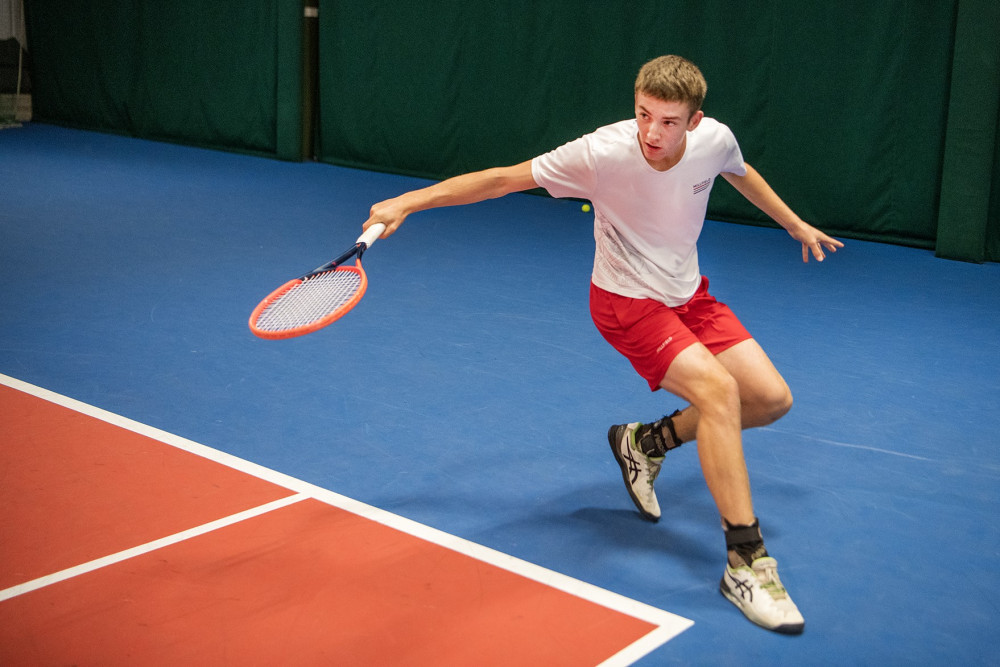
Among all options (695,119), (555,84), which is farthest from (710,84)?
(695,119)

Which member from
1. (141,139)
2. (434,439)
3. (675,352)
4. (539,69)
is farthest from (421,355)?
(141,139)

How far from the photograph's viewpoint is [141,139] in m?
15.0

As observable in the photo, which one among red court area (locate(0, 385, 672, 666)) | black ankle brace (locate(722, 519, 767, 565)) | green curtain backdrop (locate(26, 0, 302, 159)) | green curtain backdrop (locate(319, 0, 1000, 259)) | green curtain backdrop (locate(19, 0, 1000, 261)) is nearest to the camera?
red court area (locate(0, 385, 672, 666))

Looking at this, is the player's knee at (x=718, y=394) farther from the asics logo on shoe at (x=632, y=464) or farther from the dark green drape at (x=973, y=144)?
the dark green drape at (x=973, y=144)

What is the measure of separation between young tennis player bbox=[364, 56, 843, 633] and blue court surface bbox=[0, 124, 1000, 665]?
0.23m

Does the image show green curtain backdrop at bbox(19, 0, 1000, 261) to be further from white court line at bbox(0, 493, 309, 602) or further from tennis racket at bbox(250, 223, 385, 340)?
white court line at bbox(0, 493, 309, 602)

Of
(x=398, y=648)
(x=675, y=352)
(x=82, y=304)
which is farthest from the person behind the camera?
(x=82, y=304)

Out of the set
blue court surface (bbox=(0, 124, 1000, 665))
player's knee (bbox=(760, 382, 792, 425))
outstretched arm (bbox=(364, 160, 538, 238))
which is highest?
outstretched arm (bbox=(364, 160, 538, 238))

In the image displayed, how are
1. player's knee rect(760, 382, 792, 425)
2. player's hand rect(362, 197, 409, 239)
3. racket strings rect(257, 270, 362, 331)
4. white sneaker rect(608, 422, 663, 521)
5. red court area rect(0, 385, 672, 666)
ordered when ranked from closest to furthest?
red court area rect(0, 385, 672, 666)
player's hand rect(362, 197, 409, 239)
racket strings rect(257, 270, 362, 331)
player's knee rect(760, 382, 792, 425)
white sneaker rect(608, 422, 663, 521)

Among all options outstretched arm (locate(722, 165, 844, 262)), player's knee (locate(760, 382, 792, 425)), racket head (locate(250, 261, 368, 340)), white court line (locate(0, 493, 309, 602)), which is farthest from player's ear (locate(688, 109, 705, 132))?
white court line (locate(0, 493, 309, 602))

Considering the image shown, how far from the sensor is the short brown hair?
127 inches

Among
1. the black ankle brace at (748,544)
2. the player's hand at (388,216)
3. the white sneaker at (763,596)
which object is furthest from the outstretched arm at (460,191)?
the white sneaker at (763,596)

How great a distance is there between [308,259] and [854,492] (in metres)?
4.70

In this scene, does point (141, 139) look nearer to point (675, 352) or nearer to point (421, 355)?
point (421, 355)
